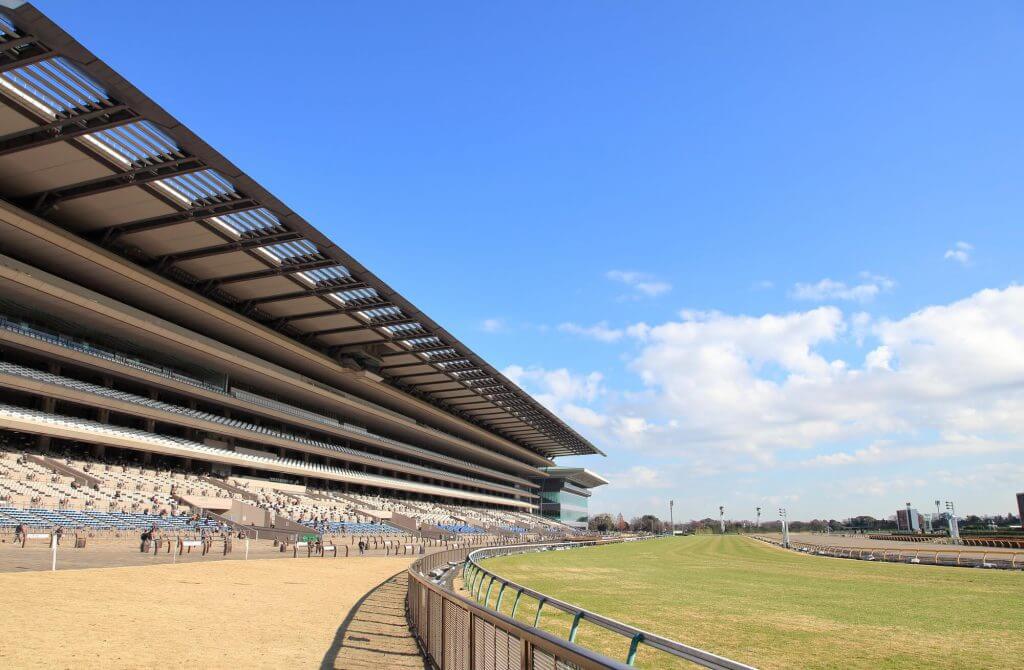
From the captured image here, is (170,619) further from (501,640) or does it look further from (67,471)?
(67,471)

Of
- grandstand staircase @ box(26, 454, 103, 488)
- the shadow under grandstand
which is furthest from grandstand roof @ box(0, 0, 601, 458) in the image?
the shadow under grandstand

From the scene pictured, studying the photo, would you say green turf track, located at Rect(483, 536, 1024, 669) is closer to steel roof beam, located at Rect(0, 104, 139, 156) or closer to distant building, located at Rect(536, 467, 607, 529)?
steel roof beam, located at Rect(0, 104, 139, 156)

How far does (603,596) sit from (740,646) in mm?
7627

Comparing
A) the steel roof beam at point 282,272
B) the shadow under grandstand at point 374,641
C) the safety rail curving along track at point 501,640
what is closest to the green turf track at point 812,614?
the safety rail curving along track at point 501,640

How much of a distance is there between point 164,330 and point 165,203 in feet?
39.7

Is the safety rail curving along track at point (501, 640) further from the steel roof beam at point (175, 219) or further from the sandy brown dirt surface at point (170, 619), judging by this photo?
the steel roof beam at point (175, 219)

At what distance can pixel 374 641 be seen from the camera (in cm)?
975

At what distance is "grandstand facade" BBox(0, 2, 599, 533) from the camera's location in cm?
2530

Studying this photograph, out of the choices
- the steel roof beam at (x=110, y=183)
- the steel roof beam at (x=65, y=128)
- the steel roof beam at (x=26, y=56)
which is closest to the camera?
the steel roof beam at (x=26, y=56)

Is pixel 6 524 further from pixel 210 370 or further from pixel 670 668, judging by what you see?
pixel 210 370

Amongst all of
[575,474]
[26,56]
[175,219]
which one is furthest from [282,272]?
[575,474]

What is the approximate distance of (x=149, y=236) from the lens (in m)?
33.8

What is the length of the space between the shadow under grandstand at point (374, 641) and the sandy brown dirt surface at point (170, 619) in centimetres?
12

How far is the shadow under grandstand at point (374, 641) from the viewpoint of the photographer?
824 cm
